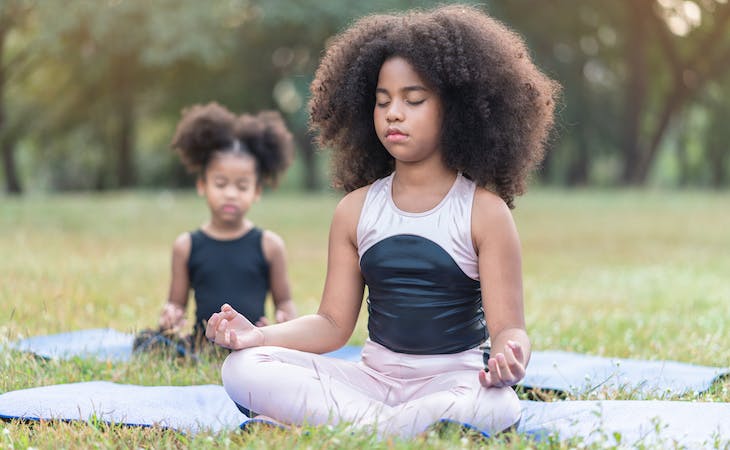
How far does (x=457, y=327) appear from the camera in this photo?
3.43m

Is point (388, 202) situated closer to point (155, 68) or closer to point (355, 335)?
point (355, 335)

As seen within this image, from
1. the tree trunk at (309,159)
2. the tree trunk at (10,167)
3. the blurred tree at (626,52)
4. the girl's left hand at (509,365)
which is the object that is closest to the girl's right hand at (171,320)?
the girl's left hand at (509,365)

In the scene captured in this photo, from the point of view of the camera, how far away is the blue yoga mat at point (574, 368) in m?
3.82

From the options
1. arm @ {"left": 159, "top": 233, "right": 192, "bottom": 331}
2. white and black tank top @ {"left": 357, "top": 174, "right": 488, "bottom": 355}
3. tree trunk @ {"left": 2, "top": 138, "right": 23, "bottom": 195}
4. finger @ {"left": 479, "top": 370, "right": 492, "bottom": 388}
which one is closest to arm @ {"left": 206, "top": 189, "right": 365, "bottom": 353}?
white and black tank top @ {"left": 357, "top": 174, "right": 488, "bottom": 355}

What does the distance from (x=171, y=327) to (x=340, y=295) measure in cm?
151

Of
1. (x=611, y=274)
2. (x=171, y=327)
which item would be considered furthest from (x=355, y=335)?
(x=611, y=274)

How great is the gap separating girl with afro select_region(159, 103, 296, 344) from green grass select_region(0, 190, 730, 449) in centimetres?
50

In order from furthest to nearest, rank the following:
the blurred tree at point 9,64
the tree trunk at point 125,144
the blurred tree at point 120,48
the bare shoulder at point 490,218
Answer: the tree trunk at point 125,144 → the blurred tree at point 9,64 → the blurred tree at point 120,48 → the bare shoulder at point 490,218

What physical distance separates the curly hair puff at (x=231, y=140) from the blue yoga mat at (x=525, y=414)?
2.03 m

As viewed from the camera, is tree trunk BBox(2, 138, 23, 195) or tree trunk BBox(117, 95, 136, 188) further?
tree trunk BBox(2, 138, 23, 195)

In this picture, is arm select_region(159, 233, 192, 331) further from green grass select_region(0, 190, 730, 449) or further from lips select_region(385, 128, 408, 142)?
lips select_region(385, 128, 408, 142)

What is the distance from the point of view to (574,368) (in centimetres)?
434

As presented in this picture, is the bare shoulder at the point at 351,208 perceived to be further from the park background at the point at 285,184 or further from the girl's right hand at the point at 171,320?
the girl's right hand at the point at 171,320

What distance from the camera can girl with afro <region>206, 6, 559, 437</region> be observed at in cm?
329
